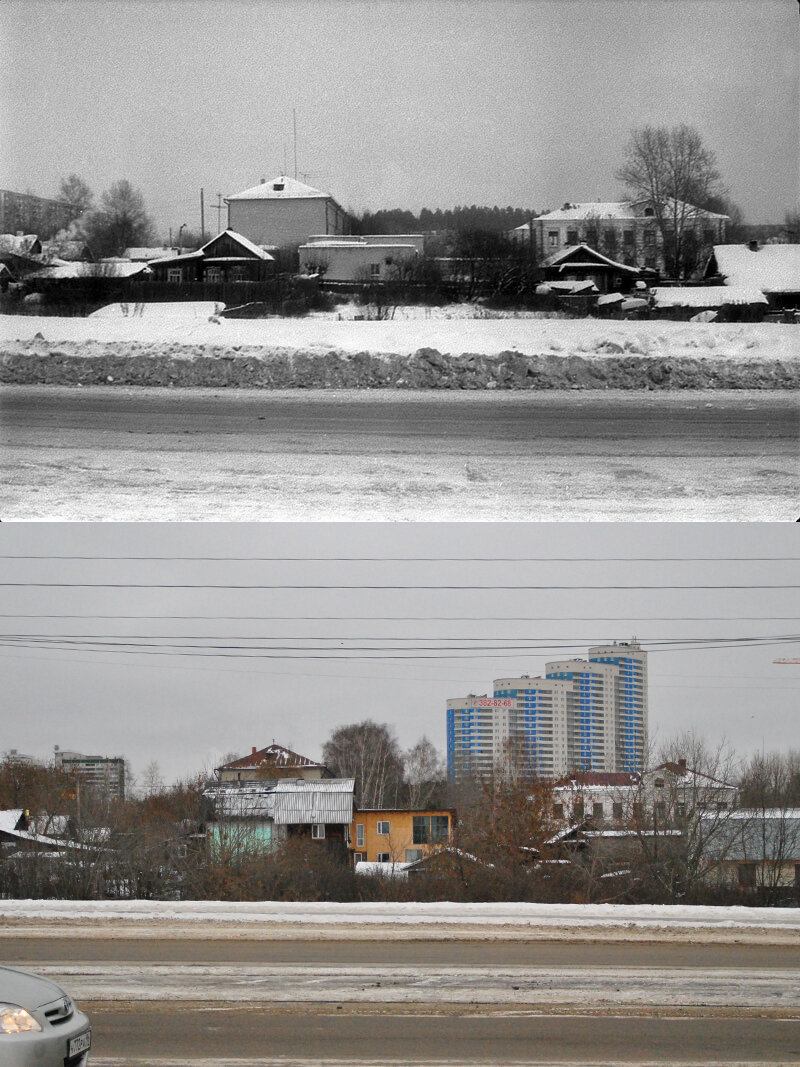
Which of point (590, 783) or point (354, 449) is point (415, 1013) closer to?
point (354, 449)

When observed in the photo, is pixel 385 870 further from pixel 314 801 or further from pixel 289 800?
pixel 314 801

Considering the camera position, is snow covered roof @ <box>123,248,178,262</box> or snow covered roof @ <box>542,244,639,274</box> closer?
snow covered roof @ <box>542,244,639,274</box>

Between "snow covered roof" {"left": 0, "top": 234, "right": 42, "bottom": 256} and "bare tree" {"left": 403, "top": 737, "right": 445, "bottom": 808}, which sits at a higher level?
"snow covered roof" {"left": 0, "top": 234, "right": 42, "bottom": 256}

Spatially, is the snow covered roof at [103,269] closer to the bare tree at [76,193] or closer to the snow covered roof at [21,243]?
the snow covered roof at [21,243]

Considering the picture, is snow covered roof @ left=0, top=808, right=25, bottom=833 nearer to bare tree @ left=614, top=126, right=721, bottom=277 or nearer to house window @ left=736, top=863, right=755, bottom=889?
house window @ left=736, top=863, right=755, bottom=889

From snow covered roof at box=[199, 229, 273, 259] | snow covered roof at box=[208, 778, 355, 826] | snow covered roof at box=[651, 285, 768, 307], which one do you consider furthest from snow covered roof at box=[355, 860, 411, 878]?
snow covered roof at box=[199, 229, 273, 259]

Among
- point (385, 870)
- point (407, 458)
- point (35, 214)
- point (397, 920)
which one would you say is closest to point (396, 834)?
point (385, 870)
